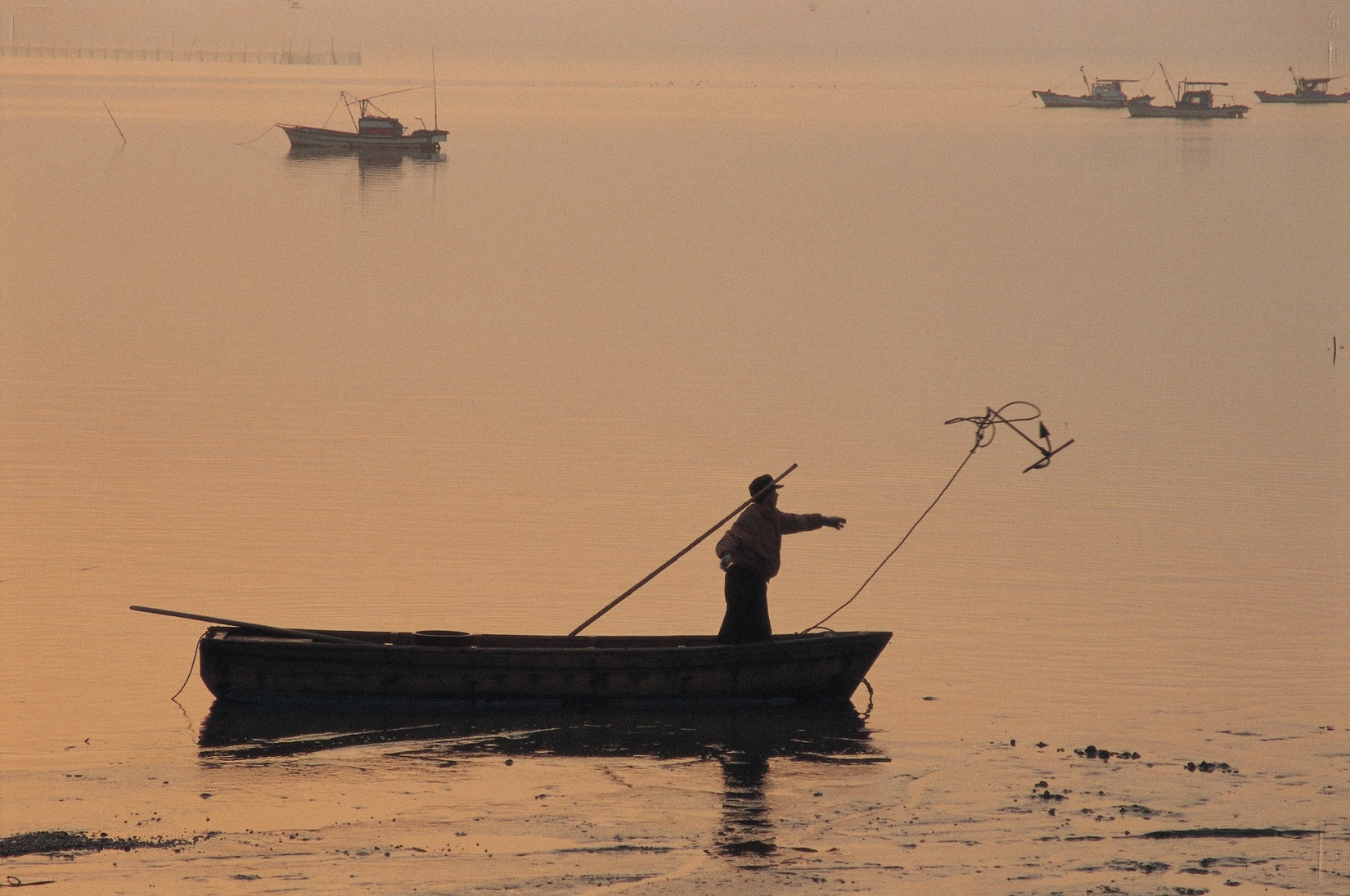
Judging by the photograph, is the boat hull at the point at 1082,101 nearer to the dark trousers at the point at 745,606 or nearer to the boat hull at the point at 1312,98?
the boat hull at the point at 1312,98

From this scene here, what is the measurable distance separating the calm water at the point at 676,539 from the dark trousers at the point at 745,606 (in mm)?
627

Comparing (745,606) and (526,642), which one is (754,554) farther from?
(526,642)

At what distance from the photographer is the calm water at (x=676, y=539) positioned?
34.7 feet

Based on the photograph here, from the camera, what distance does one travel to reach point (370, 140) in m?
82.2

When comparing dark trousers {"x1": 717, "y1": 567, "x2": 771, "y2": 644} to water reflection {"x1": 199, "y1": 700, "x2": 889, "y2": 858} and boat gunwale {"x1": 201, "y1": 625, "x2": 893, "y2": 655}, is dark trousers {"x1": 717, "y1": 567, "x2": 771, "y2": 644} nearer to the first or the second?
boat gunwale {"x1": 201, "y1": 625, "x2": 893, "y2": 655}

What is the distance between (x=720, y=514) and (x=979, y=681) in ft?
18.8

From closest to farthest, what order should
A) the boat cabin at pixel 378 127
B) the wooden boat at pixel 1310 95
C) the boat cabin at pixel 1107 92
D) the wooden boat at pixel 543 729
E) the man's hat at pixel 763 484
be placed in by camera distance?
the wooden boat at pixel 543 729 → the man's hat at pixel 763 484 → the boat cabin at pixel 378 127 → the boat cabin at pixel 1107 92 → the wooden boat at pixel 1310 95

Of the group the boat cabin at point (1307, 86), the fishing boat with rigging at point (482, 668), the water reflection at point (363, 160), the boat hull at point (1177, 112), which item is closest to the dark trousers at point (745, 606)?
the fishing boat with rigging at point (482, 668)

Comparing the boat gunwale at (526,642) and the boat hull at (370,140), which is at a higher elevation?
the boat hull at (370,140)

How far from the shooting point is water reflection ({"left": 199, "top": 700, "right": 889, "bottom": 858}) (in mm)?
12023

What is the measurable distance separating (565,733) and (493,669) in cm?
69

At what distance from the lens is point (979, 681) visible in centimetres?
1431

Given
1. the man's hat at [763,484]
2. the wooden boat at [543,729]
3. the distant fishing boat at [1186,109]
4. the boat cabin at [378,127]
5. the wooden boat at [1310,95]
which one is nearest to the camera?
the wooden boat at [543,729]

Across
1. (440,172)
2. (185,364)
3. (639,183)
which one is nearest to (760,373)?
(185,364)
